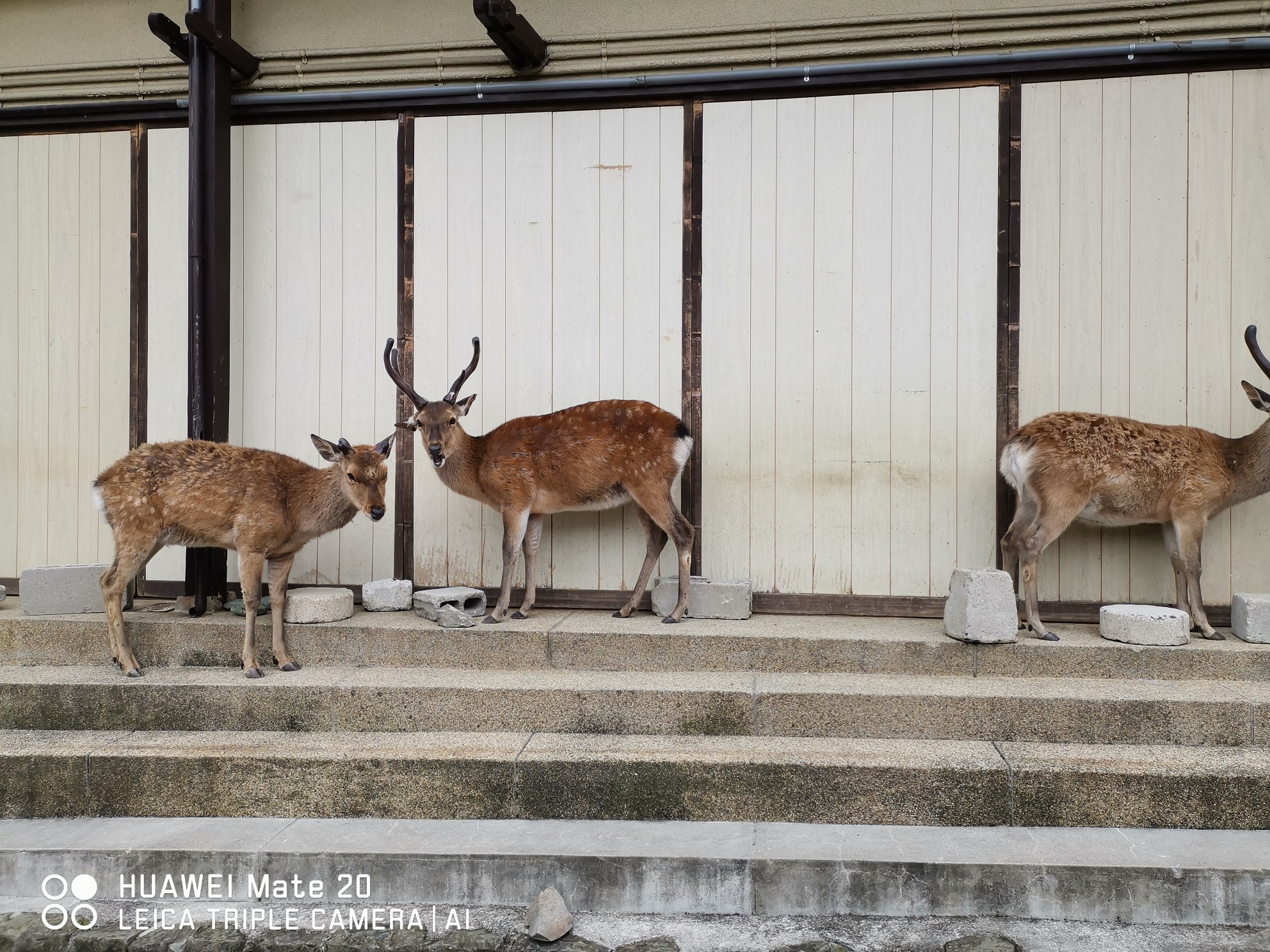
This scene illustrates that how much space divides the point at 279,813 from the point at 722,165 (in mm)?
4003

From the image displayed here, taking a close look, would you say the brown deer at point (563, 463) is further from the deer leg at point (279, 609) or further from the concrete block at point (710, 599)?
the deer leg at point (279, 609)

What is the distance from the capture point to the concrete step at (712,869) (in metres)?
3.15

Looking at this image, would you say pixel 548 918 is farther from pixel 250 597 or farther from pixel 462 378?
pixel 462 378

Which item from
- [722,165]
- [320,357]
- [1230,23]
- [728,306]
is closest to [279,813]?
[320,357]

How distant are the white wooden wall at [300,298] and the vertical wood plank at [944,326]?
10.2 ft

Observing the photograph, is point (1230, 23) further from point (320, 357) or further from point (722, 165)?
point (320, 357)

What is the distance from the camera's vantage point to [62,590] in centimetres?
504

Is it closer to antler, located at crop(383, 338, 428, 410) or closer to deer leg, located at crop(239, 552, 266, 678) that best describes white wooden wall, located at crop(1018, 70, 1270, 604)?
antler, located at crop(383, 338, 428, 410)

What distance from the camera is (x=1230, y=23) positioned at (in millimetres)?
4887

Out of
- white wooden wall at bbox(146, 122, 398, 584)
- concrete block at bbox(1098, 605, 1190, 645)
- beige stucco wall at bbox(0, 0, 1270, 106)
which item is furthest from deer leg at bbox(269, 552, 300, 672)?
concrete block at bbox(1098, 605, 1190, 645)

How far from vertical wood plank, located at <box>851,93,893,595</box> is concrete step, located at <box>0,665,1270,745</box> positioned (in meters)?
0.99

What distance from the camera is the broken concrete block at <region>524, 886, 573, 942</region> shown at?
308cm

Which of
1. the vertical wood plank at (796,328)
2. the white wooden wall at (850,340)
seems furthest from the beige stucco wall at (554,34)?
the vertical wood plank at (796,328)

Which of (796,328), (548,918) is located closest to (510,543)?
(796,328)
